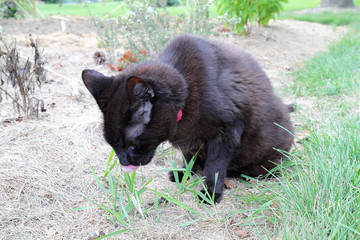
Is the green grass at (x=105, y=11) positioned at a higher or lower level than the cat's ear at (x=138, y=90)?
lower

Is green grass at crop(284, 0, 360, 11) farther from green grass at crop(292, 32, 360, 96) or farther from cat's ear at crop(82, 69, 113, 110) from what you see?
cat's ear at crop(82, 69, 113, 110)

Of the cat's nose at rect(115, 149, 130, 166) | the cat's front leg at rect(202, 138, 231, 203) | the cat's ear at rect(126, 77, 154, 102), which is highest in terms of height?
the cat's ear at rect(126, 77, 154, 102)

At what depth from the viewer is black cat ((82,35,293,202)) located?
1876 millimetres

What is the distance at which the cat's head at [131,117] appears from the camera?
5.93 ft

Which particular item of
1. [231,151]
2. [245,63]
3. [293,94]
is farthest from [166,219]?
[293,94]

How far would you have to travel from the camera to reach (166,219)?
2.12 metres

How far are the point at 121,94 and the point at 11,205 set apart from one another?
111 cm

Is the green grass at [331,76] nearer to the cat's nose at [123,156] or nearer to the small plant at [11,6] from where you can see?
the cat's nose at [123,156]

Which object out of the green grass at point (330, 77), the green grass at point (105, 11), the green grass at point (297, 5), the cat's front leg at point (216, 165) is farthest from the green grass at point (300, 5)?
the cat's front leg at point (216, 165)

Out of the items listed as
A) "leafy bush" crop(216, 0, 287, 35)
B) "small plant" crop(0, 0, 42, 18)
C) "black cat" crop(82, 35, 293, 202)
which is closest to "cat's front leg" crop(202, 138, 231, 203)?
"black cat" crop(82, 35, 293, 202)

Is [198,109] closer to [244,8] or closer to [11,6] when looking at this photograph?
[244,8]

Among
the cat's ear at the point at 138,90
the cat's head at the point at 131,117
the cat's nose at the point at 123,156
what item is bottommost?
the cat's nose at the point at 123,156

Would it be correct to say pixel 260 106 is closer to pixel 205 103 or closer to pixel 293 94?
pixel 205 103

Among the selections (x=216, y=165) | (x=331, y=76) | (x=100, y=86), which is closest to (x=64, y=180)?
(x=100, y=86)
